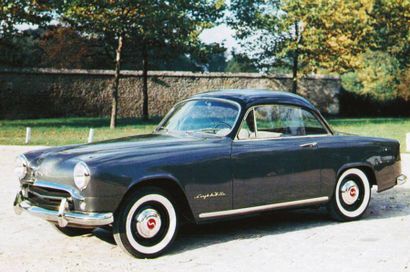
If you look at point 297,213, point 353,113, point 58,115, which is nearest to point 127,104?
point 58,115

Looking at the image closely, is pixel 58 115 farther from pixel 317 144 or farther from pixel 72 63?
pixel 317 144

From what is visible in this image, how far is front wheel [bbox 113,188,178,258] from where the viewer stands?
5219mm

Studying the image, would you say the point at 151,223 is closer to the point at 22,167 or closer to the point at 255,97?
the point at 22,167

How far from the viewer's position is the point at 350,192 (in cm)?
694

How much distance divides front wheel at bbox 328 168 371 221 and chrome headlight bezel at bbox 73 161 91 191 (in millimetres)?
3118

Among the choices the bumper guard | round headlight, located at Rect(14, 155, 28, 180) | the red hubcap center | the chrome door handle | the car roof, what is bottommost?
the red hubcap center

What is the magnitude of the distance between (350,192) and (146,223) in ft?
9.37

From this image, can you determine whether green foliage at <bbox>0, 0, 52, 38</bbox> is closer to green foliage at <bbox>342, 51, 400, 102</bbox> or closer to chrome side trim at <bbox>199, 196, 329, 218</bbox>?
chrome side trim at <bbox>199, 196, 329, 218</bbox>

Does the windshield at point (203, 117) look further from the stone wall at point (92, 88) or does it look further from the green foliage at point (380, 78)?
the green foliage at point (380, 78)

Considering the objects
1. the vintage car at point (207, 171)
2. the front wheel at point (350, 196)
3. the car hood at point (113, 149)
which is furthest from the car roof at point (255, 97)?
the front wheel at point (350, 196)

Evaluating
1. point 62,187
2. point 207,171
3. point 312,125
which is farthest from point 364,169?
point 62,187

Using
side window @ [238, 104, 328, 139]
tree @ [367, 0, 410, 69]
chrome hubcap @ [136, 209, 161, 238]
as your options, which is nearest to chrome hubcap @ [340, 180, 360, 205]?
side window @ [238, 104, 328, 139]

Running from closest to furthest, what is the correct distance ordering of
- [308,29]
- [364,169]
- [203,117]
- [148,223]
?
[148,223]
[203,117]
[364,169]
[308,29]

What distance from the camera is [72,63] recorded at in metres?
41.2
